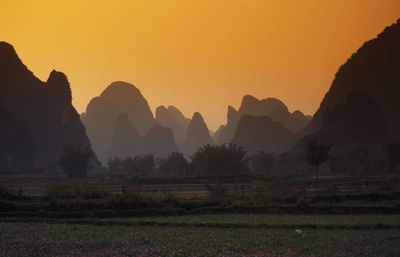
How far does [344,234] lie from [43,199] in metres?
22.8

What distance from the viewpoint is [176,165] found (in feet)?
297

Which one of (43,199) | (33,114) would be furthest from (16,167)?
(43,199)

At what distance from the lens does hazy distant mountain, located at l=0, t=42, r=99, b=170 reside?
153375 millimetres

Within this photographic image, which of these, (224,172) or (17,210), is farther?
(224,172)

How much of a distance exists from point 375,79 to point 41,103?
11898cm

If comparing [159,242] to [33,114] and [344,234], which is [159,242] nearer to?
[344,234]

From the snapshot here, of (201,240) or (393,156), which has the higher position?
(393,156)

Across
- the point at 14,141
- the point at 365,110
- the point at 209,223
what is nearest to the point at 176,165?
the point at 365,110

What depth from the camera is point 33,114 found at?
15825 cm

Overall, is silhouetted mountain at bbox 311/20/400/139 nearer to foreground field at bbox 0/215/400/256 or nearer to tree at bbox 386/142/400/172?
tree at bbox 386/142/400/172

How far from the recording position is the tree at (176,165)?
8506 centimetres

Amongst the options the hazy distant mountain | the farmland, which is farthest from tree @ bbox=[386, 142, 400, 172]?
the hazy distant mountain

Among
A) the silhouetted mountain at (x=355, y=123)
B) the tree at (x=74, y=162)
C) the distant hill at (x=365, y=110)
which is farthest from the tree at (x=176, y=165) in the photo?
the silhouetted mountain at (x=355, y=123)

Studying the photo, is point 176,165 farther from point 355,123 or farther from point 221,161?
point 355,123
